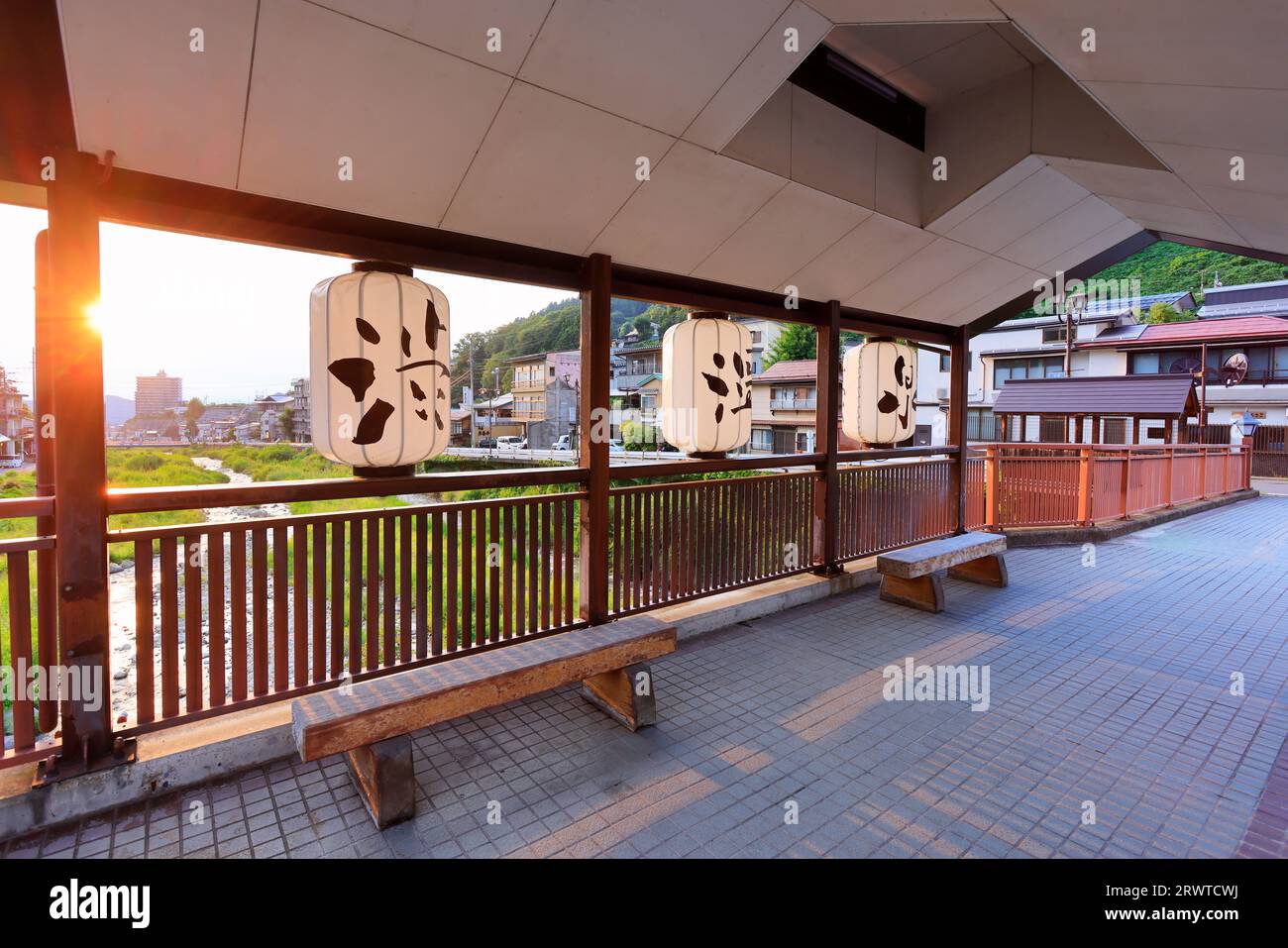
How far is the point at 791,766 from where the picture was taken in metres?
3.17

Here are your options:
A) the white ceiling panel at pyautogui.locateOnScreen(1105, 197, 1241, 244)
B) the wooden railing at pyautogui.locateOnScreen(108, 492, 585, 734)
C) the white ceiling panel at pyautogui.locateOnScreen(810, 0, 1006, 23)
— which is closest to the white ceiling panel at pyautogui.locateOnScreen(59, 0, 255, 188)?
the wooden railing at pyautogui.locateOnScreen(108, 492, 585, 734)

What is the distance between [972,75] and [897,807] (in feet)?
17.2

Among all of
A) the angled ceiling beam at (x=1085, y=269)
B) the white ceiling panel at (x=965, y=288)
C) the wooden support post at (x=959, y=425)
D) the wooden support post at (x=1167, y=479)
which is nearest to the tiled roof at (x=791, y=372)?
the wooden support post at (x=1167, y=479)

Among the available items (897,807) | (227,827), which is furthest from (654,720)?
(227,827)

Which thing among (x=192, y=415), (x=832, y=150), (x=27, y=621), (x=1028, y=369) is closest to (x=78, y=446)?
A: (x=27, y=621)

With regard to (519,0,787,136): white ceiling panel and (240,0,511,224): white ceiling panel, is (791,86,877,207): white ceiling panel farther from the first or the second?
(240,0,511,224): white ceiling panel

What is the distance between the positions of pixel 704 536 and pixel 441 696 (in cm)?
282

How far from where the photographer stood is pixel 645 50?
2.99 meters

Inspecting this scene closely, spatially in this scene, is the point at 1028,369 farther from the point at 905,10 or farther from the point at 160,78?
the point at 160,78

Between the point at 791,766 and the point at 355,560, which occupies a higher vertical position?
the point at 355,560

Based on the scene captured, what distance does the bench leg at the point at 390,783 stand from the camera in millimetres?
2654

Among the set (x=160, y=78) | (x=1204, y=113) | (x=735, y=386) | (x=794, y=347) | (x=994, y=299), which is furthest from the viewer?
(x=794, y=347)
